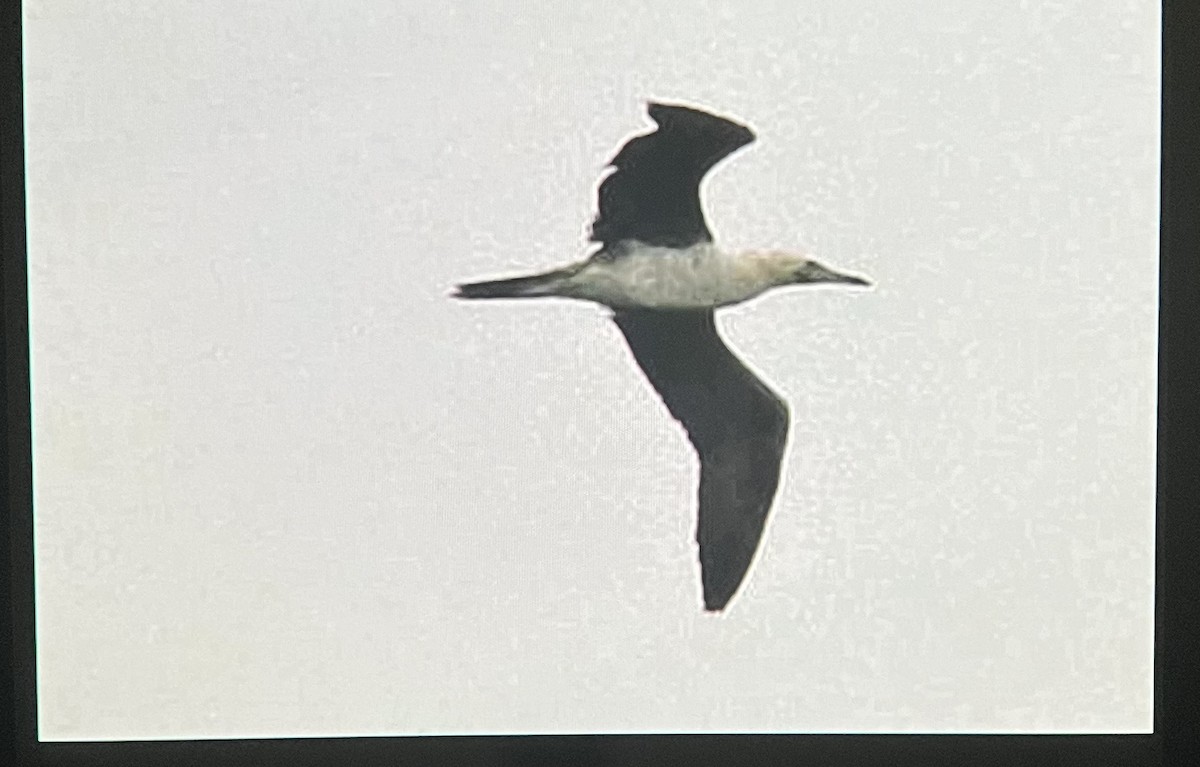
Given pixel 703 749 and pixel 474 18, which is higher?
pixel 474 18

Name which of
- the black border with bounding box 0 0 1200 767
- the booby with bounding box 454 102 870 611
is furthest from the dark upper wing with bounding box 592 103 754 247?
the black border with bounding box 0 0 1200 767

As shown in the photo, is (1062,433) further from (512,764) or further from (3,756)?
(3,756)

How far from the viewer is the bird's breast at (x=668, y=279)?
2.87ft

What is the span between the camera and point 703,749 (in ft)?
2.94

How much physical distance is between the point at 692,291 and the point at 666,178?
0.06m

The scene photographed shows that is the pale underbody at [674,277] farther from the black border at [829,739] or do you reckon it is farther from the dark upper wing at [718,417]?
the black border at [829,739]

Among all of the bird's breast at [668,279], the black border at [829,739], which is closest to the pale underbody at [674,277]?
the bird's breast at [668,279]

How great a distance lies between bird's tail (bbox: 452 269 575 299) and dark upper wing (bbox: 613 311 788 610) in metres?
0.04

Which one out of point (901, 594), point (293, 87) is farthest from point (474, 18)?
point (901, 594)

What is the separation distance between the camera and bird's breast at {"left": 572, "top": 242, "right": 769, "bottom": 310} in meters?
0.87

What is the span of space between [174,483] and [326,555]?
94 mm

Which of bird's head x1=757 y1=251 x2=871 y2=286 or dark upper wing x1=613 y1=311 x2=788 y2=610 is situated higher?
bird's head x1=757 y1=251 x2=871 y2=286

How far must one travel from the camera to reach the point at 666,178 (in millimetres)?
868

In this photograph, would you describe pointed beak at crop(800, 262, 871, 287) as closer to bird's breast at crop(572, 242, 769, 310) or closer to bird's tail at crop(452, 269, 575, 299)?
bird's breast at crop(572, 242, 769, 310)
